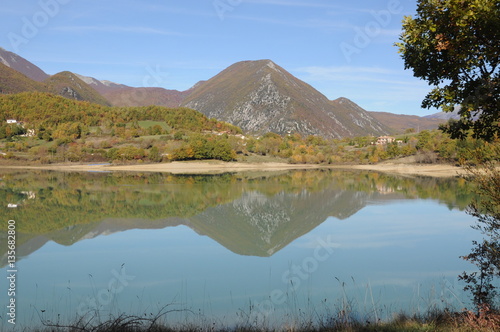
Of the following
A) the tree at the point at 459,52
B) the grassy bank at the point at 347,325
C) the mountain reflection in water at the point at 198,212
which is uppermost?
the tree at the point at 459,52

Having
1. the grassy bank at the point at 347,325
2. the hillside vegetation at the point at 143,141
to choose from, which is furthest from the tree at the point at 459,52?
the hillside vegetation at the point at 143,141

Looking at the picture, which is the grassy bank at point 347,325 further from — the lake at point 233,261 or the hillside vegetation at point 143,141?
the hillside vegetation at point 143,141

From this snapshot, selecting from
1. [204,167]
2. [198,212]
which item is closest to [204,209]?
[198,212]

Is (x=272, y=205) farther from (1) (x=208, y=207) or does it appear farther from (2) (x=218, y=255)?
(2) (x=218, y=255)

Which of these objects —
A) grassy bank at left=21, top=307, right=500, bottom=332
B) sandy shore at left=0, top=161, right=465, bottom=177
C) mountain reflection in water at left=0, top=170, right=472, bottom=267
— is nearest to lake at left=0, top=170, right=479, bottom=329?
→ mountain reflection in water at left=0, top=170, right=472, bottom=267

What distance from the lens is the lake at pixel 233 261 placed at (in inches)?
382

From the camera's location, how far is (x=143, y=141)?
104750 millimetres

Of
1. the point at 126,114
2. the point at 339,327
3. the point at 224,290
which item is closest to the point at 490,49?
the point at 339,327

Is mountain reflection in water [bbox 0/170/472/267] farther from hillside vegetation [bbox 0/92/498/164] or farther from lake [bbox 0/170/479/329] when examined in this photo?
hillside vegetation [bbox 0/92/498/164]

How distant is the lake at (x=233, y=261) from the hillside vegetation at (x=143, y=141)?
190ft

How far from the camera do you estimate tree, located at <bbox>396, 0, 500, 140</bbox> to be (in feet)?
23.0

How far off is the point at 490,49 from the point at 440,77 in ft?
4.13

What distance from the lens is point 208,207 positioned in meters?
29.5

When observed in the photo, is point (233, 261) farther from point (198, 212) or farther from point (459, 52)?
point (198, 212)
